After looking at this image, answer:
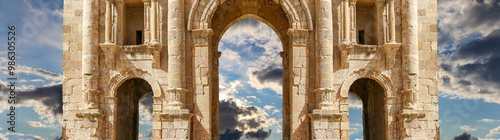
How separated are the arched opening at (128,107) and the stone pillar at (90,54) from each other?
6.48 feet

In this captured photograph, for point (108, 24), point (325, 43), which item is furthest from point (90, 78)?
point (325, 43)

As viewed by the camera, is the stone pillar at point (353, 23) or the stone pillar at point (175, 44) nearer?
the stone pillar at point (175, 44)

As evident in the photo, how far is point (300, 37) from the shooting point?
33.0m

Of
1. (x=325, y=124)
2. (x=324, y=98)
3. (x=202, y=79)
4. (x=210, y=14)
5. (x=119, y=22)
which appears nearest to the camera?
(x=325, y=124)

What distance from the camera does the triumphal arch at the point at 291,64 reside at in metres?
32.4

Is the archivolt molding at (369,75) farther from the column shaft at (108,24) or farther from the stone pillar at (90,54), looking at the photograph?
the stone pillar at (90,54)

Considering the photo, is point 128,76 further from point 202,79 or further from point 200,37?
point 200,37

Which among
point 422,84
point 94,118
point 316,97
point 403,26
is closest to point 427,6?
point 403,26

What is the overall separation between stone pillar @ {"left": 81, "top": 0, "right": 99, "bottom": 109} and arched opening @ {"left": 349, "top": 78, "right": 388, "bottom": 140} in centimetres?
1543

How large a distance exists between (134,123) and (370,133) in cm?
1463

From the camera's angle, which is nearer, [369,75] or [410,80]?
[410,80]

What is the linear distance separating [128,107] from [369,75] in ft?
47.7

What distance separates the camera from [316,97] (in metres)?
32.4

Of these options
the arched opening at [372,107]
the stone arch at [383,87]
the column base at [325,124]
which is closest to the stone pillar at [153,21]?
the column base at [325,124]
